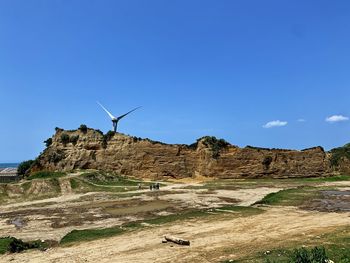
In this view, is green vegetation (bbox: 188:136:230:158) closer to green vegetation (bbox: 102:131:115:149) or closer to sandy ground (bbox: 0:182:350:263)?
green vegetation (bbox: 102:131:115:149)

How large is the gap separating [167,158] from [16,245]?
128ft

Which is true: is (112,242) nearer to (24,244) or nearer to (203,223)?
(24,244)

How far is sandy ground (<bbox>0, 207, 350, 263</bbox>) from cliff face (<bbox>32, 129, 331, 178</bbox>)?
33983mm

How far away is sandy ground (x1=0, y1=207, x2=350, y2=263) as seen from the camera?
44.4ft

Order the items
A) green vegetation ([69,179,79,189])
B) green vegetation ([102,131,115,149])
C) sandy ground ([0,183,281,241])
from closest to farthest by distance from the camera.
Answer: sandy ground ([0,183,281,241])
green vegetation ([69,179,79,189])
green vegetation ([102,131,115,149])

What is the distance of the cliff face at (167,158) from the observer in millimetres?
53562

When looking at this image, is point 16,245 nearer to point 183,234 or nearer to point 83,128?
point 183,234

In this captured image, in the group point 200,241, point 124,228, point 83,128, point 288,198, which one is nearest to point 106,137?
point 83,128

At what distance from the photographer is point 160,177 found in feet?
177

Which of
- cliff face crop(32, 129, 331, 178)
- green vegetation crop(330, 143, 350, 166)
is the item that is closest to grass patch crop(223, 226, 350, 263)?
cliff face crop(32, 129, 331, 178)

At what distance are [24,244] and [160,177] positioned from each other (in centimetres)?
3770

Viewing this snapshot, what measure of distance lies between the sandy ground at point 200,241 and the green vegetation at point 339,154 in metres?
41.9

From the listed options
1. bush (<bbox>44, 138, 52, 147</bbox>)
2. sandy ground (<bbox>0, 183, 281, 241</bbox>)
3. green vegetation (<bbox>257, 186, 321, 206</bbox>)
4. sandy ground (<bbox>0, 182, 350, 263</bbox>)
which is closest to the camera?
sandy ground (<bbox>0, 182, 350, 263</bbox>)

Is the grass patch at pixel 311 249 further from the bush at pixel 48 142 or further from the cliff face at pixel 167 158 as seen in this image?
the bush at pixel 48 142
